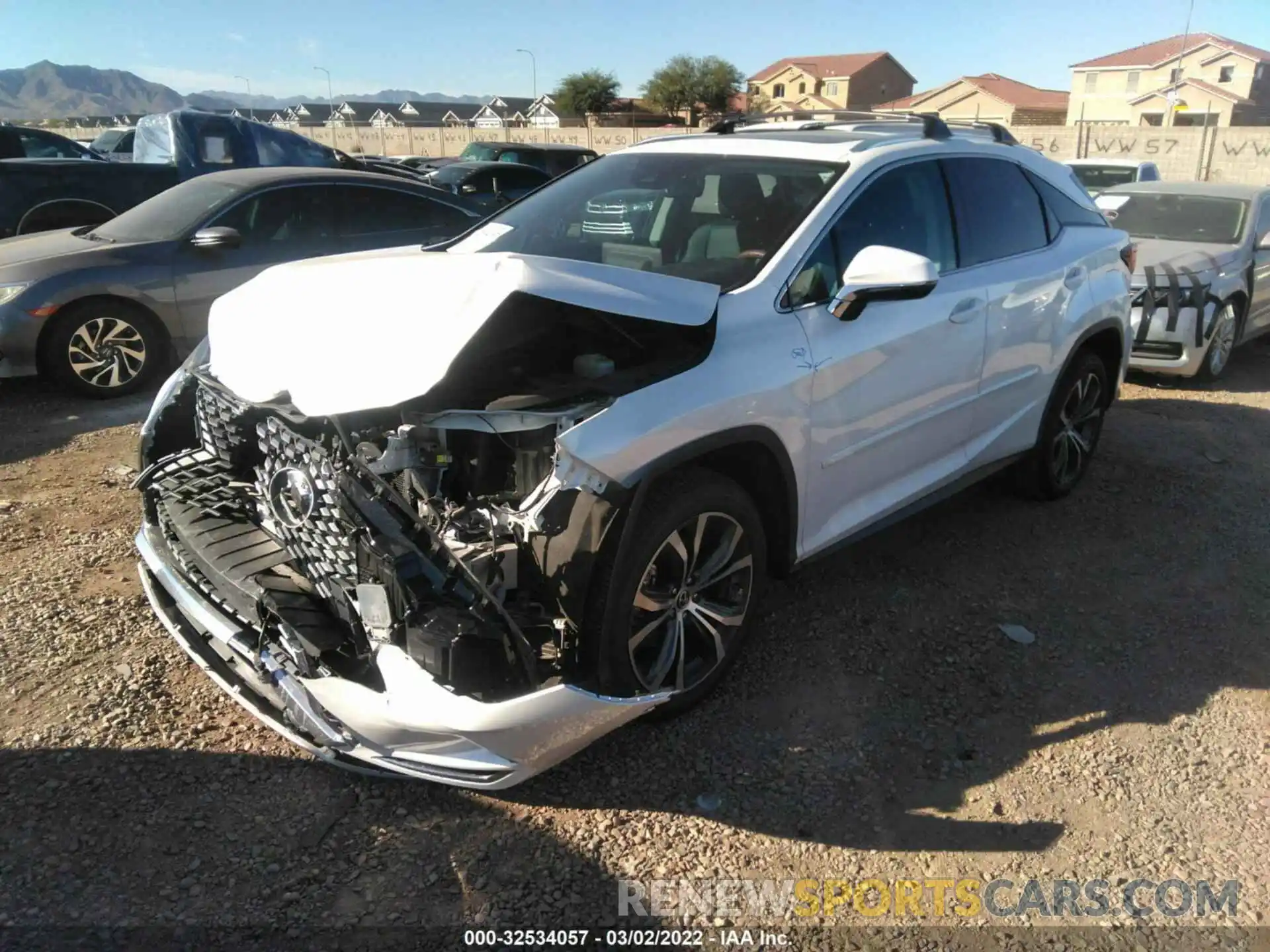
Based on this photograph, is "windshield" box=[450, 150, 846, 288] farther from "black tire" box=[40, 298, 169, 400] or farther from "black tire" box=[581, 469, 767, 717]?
"black tire" box=[40, 298, 169, 400]

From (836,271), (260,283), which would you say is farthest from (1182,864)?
(260,283)

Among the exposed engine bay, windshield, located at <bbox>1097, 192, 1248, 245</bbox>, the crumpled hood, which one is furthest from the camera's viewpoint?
windshield, located at <bbox>1097, 192, 1248, 245</bbox>

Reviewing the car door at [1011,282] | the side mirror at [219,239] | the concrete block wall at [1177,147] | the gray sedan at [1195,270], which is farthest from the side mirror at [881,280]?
the concrete block wall at [1177,147]

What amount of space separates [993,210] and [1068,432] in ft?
4.72

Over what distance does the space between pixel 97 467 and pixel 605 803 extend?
13.1 feet

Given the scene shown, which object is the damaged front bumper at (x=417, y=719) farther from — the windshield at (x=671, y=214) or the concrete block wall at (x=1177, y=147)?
the concrete block wall at (x=1177, y=147)

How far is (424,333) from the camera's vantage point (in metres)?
2.55

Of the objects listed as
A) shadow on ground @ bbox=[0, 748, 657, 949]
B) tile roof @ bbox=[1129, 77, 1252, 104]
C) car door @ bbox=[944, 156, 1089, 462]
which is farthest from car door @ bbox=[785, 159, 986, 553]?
tile roof @ bbox=[1129, 77, 1252, 104]

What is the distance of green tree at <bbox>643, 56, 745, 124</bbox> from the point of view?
66.9 m

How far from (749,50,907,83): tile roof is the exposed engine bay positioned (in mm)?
86712

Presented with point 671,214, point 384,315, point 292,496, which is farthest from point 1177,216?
point 292,496

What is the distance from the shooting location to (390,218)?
752 cm

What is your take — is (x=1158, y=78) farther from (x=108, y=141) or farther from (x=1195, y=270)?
(x=1195, y=270)

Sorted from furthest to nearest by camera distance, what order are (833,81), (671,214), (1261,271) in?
1. (833,81)
2. (1261,271)
3. (671,214)
